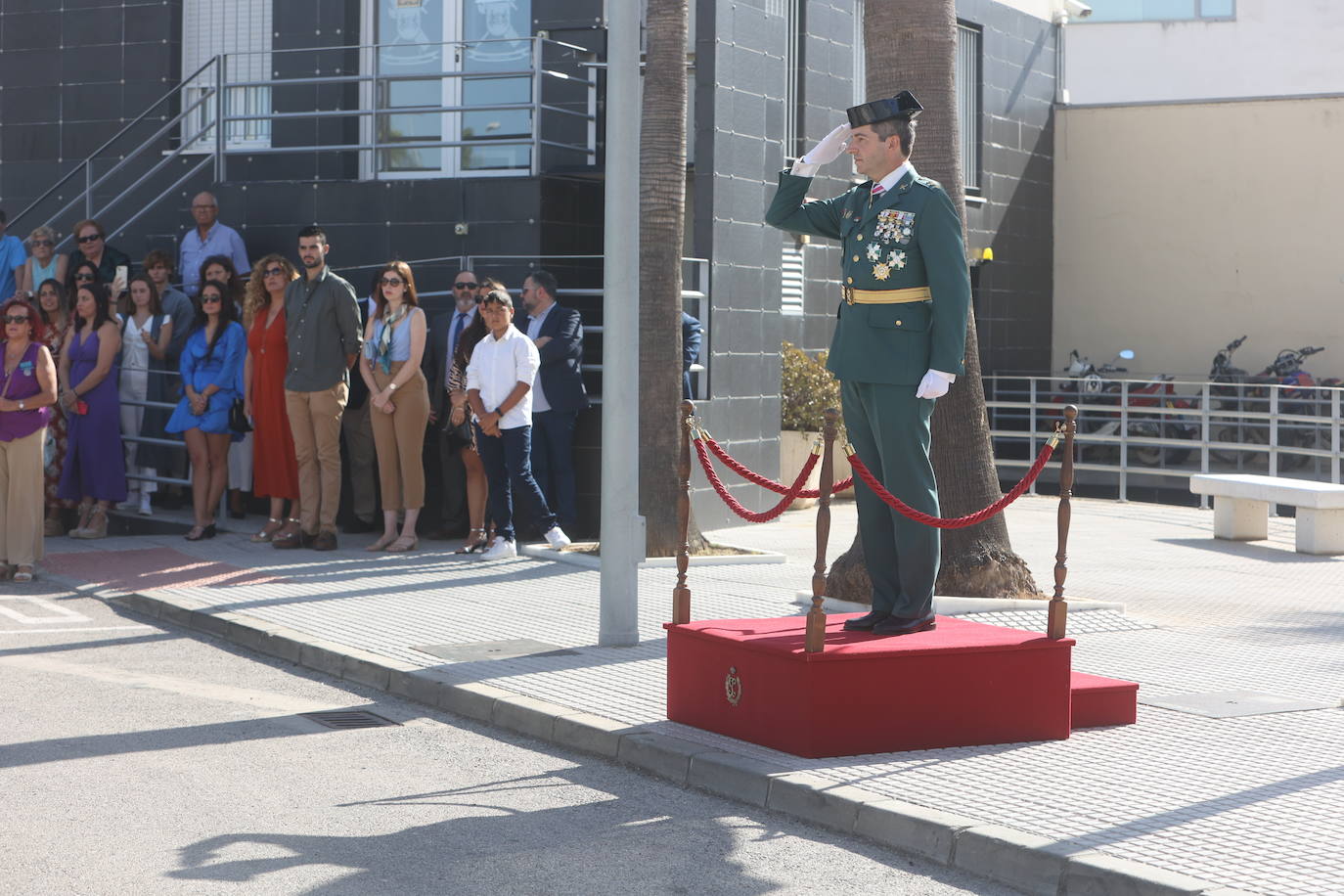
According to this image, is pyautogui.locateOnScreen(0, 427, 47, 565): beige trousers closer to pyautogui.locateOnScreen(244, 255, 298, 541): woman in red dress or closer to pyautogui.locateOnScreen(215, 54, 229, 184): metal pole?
pyautogui.locateOnScreen(244, 255, 298, 541): woman in red dress

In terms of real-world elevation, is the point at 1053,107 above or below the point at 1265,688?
above

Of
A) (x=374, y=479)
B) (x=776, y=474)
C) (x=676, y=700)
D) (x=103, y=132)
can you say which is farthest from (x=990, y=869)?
(x=103, y=132)

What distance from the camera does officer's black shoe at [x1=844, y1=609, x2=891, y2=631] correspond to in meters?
7.27

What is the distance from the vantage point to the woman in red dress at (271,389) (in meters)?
13.4

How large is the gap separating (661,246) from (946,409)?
2.89m

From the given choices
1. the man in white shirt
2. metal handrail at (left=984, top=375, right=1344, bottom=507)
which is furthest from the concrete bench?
the man in white shirt

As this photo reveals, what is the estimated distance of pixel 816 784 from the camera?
6164 millimetres

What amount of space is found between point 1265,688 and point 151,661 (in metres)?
5.68

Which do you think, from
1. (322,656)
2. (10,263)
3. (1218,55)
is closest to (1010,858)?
(322,656)

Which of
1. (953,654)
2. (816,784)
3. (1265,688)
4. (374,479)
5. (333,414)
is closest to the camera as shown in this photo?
(816,784)

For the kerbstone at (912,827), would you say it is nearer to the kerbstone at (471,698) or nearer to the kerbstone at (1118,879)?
the kerbstone at (1118,879)

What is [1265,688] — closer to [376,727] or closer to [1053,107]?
[376,727]

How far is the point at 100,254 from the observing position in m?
15.7

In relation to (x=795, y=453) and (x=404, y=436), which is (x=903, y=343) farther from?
(x=795, y=453)
